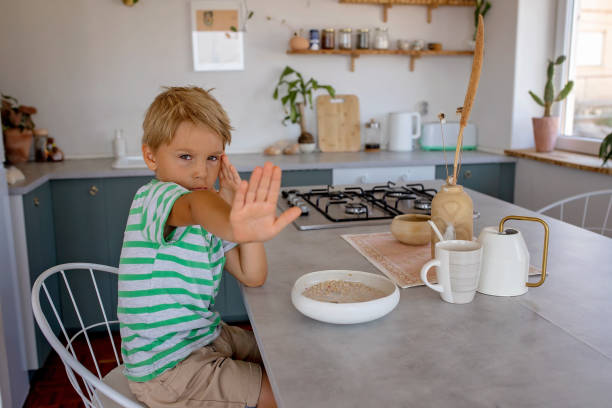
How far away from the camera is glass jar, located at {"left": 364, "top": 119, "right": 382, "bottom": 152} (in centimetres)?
345

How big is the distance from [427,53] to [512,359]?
2909mm

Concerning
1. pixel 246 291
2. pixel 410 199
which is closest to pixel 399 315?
pixel 246 291

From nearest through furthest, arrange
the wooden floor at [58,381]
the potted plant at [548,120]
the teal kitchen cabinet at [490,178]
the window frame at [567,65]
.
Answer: the wooden floor at [58,381], the potted plant at [548,120], the window frame at [567,65], the teal kitchen cabinet at [490,178]

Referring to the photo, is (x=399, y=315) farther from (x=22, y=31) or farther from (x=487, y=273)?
(x=22, y=31)

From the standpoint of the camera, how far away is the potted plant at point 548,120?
2.92 metres

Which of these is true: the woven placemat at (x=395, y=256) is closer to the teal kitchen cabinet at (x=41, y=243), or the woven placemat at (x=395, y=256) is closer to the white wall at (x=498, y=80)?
the teal kitchen cabinet at (x=41, y=243)

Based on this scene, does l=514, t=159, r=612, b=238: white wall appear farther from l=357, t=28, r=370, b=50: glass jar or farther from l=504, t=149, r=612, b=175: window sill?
l=357, t=28, r=370, b=50: glass jar

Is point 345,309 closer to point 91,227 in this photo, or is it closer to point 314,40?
point 91,227

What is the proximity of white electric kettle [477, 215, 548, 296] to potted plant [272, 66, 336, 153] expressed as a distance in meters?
2.36

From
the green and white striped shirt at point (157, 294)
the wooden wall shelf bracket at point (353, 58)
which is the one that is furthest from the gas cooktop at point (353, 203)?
the wooden wall shelf bracket at point (353, 58)

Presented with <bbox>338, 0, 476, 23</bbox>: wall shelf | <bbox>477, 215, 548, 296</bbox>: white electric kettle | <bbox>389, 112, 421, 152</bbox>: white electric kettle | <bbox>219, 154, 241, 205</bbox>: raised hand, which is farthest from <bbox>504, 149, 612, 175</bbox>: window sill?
<bbox>219, 154, 241, 205</bbox>: raised hand

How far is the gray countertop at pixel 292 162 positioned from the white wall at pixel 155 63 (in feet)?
0.82

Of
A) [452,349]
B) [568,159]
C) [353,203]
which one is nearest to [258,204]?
[452,349]

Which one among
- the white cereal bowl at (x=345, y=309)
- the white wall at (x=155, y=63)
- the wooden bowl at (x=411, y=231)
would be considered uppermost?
the white wall at (x=155, y=63)
